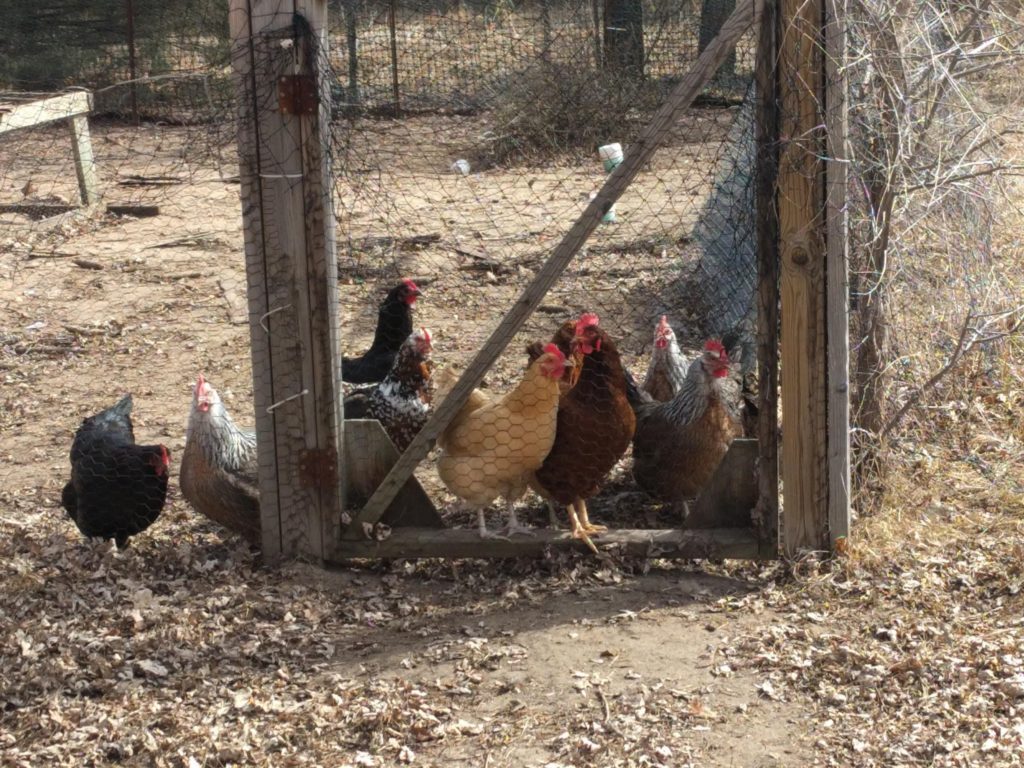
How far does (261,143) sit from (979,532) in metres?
2.86

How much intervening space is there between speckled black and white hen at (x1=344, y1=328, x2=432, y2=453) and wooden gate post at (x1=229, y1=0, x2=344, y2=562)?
900mm

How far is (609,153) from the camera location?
6359 mm

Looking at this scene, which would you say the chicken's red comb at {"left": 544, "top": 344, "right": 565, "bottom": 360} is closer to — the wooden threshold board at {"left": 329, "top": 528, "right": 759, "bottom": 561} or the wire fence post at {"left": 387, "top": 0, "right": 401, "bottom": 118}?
the wooden threshold board at {"left": 329, "top": 528, "right": 759, "bottom": 561}

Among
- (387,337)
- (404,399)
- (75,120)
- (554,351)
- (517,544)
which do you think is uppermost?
(75,120)

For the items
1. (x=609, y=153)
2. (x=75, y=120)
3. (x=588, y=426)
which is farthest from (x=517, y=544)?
(x=75, y=120)

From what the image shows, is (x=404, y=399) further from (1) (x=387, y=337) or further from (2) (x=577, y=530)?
(2) (x=577, y=530)

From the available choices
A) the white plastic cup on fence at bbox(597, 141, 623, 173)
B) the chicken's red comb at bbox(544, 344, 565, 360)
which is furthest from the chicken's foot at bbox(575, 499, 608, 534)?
the white plastic cup on fence at bbox(597, 141, 623, 173)

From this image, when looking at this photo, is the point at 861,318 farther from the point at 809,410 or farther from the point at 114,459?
the point at 114,459

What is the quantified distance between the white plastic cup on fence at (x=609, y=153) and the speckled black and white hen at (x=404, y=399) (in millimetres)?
1487

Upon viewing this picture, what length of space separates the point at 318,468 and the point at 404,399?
997 millimetres

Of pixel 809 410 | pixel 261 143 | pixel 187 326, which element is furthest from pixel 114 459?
pixel 187 326

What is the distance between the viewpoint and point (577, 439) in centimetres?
423

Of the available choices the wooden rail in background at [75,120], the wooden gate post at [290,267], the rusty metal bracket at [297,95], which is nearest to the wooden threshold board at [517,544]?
the wooden gate post at [290,267]

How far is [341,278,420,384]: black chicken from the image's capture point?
18.9ft
